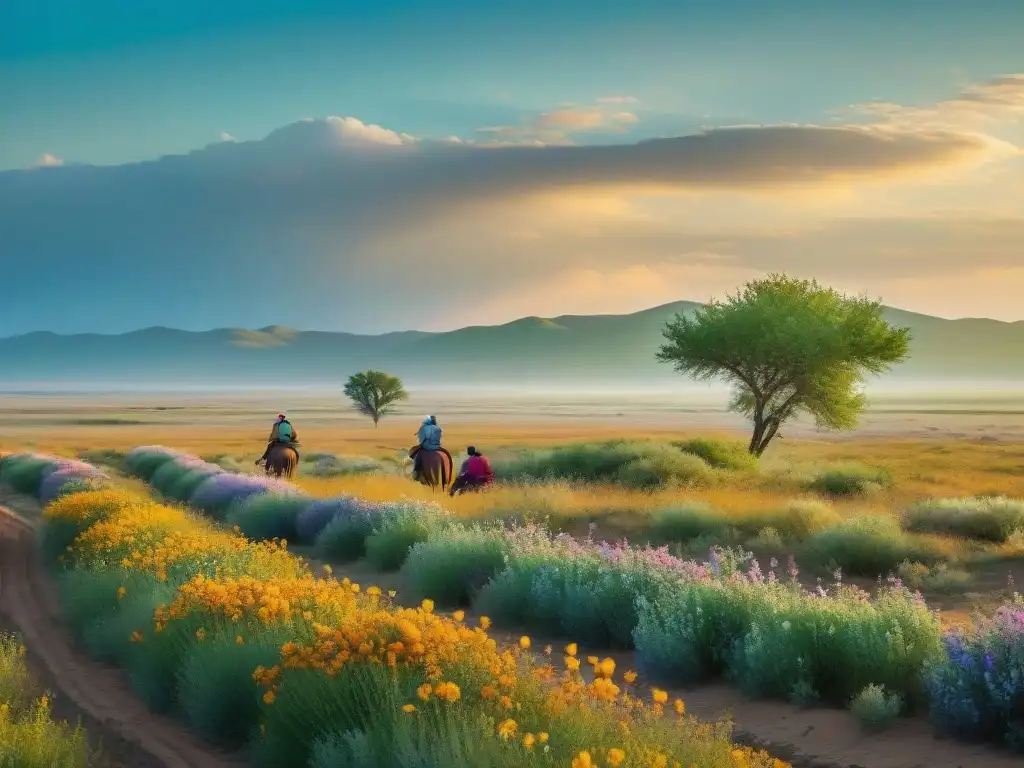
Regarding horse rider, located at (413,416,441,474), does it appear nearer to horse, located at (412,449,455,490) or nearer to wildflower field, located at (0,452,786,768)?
horse, located at (412,449,455,490)

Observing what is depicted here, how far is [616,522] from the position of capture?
22.2 meters

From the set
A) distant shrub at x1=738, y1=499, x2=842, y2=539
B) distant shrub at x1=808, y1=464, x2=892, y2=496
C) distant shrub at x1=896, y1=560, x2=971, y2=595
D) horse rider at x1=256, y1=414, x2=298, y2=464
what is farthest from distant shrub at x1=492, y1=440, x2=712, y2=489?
distant shrub at x1=896, y1=560, x2=971, y2=595

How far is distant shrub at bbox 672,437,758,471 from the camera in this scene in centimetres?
3988

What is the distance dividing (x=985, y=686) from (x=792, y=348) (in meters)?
32.9

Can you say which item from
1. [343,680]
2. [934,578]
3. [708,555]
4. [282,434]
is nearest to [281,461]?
[282,434]

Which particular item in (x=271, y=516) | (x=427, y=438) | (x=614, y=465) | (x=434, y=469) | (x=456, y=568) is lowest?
(x=614, y=465)

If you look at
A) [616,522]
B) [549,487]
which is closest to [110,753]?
[616,522]

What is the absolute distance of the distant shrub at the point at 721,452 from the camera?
39875mm

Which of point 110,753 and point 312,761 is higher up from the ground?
point 312,761

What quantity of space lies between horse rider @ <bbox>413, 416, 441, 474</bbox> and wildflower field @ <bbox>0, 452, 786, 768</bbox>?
1326 cm

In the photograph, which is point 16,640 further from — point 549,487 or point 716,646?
point 549,487

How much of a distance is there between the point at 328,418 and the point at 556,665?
13188cm

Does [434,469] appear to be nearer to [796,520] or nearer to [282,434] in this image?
[282,434]

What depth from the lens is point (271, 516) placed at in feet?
74.3
